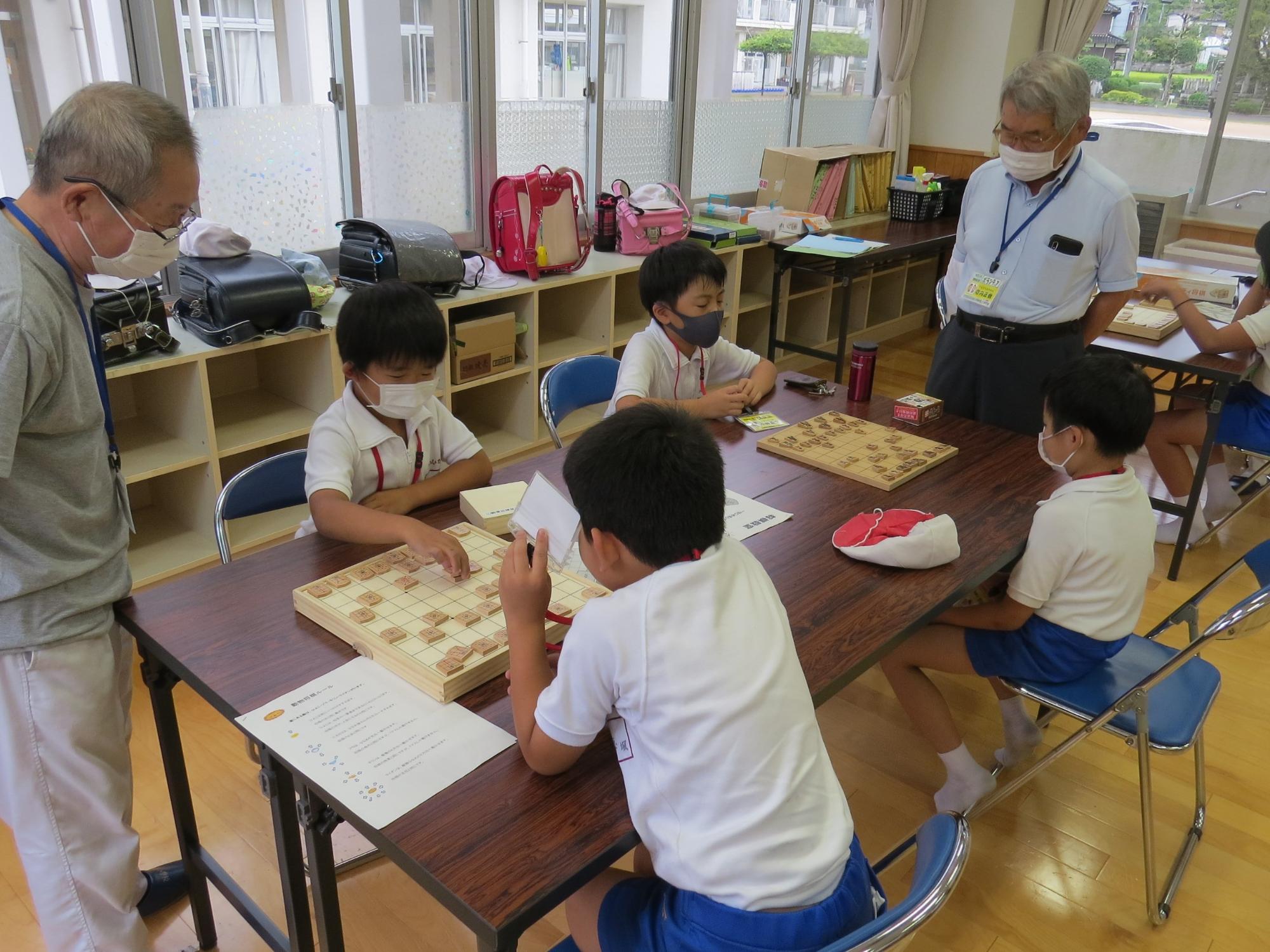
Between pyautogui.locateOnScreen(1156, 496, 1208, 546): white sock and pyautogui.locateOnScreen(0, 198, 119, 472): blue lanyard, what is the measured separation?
3189 millimetres

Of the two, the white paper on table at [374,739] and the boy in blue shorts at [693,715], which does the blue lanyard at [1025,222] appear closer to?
the boy in blue shorts at [693,715]

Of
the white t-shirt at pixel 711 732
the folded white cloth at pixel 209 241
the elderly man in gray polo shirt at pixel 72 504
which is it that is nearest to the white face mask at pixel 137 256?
the elderly man in gray polo shirt at pixel 72 504

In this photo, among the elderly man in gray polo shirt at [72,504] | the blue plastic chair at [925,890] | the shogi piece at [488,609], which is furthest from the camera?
the shogi piece at [488,609]

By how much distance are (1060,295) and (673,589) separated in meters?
2.07

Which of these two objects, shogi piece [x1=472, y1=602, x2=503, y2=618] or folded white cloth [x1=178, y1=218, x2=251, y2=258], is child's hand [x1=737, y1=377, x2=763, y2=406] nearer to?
shogi piece [x1=472, y1=602, x2=503, y2=618]

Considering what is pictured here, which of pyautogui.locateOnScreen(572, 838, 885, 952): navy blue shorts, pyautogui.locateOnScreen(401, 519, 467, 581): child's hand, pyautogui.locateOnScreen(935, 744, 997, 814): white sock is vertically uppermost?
pyautogui.locateOnScreen(401, 519, 467, 581): child's hand

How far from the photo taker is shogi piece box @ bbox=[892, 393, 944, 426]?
2426 millimetres

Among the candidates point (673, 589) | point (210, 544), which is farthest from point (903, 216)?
point (673, 589)

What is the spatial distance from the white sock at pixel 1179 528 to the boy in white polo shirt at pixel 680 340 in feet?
6.04

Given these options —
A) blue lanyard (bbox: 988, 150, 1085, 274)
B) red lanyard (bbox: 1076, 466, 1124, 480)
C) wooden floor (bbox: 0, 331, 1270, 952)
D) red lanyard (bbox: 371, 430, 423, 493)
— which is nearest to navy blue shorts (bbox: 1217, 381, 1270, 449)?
wooden floor (bbox: 0, 331, 1270, 952)

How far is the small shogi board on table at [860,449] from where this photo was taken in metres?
2.10

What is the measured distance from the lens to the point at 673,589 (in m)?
1.06

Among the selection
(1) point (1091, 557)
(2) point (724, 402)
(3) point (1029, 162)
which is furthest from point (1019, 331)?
(1) point (1091, 557)

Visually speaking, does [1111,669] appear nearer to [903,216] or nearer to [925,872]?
[925,872]
